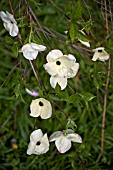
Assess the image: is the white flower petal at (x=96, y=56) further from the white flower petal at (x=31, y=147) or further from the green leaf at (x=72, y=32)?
the white flower petal at (x=31, y=147)

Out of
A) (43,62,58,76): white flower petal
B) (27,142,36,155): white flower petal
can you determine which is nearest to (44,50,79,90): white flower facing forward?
(43,62,58,76): white flower petal

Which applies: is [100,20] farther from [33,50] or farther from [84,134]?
[33,50]

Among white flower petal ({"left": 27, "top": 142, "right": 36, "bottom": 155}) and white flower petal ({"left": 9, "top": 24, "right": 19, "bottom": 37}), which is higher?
white flower petal ({"left": 9, "top": 24, "right": 19, "bottom": 37})

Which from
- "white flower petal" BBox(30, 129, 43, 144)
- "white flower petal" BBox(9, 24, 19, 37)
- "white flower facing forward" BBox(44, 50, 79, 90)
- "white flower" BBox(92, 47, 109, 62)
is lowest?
"white flower petal" BBox(30, 129, 43, 144)

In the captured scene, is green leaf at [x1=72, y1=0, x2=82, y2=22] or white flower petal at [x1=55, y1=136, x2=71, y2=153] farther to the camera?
white flower petal at [x1=55, y1=136, x2=71, y2=153]

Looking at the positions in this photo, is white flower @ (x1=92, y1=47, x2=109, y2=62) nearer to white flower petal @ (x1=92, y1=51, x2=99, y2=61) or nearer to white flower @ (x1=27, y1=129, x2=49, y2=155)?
white flower petal @ (x1=92, y1=51, x2=99, y2=61)

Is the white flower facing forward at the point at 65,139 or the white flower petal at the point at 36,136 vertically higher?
the white flower petal at the point at 36,136

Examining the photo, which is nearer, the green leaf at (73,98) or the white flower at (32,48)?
the white flower at (32,48)

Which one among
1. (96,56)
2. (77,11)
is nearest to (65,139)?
(96,56)

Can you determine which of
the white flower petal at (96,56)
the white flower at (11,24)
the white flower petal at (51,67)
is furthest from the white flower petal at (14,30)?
the white flower petal at (96,56)

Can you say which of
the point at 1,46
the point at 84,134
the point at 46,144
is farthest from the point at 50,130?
the point at 46,144

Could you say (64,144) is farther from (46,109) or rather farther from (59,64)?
(59,64)

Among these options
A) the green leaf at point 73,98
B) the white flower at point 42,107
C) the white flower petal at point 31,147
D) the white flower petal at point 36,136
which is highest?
the white flower at point 42,107
